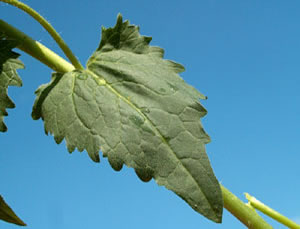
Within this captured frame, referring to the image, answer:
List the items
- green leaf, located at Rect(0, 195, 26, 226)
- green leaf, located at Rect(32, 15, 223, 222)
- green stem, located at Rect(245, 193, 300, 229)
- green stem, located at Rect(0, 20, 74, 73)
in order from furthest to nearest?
green stem, located at Rect(245, 193, 300, 229) < green stem, located at Rect(0, 20, 74, 73) < green leaf, located at Rect(0, 195, 26, 226) < green leaf, located at Rect(32, 15, 223, 222)

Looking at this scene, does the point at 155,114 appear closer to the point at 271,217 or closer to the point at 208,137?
the point at 208,137

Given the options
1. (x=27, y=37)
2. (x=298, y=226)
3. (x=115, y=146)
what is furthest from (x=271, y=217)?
(x=27, y=37)

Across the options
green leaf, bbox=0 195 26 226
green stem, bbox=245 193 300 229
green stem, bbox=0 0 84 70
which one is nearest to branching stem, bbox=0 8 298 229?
green stem, bbox=0 0 84 70

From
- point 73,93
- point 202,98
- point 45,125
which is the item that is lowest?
Result: point 45,125

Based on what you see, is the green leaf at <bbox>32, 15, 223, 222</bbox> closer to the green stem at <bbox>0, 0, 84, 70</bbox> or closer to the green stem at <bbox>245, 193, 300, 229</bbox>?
the green stem at <bbox>0, 0, 84, 70</bbox>

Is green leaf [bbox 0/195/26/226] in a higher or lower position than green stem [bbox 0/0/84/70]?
lower
